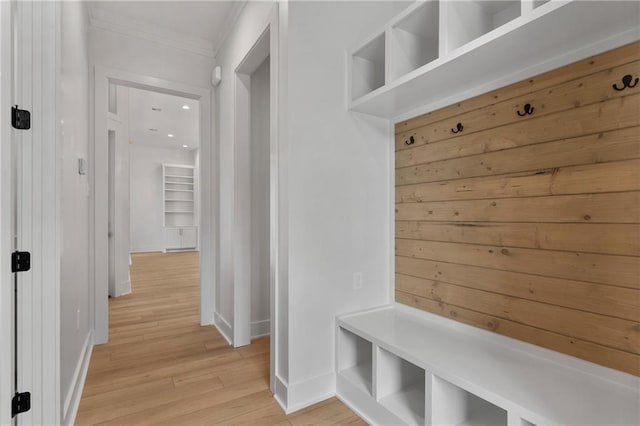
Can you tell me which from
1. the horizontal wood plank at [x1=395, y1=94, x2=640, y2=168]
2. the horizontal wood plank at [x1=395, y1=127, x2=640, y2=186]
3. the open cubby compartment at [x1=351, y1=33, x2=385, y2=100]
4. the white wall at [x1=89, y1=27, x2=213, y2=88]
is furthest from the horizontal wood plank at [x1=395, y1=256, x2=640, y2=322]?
the white wall at [x1=89, y1=27, x2=213, y2=88]

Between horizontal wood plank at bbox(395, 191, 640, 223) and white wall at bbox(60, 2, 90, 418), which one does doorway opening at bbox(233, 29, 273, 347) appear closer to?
white wall at bbox(60, 2, 90, 418)

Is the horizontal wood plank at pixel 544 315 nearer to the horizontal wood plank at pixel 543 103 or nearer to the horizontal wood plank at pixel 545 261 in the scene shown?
the horizontal wood plank at pixel 545 261

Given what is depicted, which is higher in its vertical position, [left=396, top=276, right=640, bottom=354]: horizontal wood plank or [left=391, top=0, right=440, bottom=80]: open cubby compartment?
[left=391, top=0, right=440, bottom=80]: open cubby compartment

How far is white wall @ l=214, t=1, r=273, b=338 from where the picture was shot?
8.68ft

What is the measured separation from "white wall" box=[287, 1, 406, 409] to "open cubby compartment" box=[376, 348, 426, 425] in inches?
15.2

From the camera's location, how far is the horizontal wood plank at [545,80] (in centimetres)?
118

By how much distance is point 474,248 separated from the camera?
168 centimetres

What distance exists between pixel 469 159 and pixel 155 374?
2.49m

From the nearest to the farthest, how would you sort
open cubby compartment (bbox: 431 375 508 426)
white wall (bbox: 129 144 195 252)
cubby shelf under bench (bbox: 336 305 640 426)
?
cubby shelf under bench (bbox: 336 305 640 426) < open cubby compartment (bbox: 431 375 508 426) < white wall (bbox: 129 144 195 252)

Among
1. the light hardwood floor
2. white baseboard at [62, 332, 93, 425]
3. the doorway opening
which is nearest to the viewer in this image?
white baseboard at [62, 332, 93, 425]

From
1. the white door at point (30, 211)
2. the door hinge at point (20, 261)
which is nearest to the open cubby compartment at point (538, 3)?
the white door at point (30, 211)

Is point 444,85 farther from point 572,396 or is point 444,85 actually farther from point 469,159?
point 572,396

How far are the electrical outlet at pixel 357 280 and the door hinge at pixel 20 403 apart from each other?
1644 millimetres

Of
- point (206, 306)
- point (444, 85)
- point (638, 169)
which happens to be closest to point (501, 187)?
point (638, 169)
